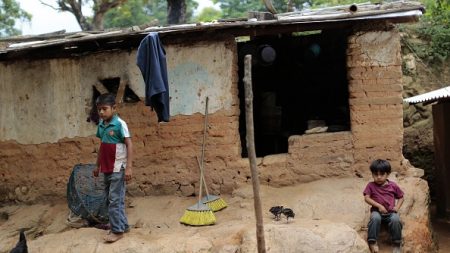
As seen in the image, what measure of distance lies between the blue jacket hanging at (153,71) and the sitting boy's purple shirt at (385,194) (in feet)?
7.70

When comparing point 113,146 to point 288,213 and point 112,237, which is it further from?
point 288,213

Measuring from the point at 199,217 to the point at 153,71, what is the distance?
5.56ft

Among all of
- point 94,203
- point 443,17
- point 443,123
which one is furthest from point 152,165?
point 443,17

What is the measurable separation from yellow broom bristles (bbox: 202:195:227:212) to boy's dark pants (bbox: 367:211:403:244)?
1.75 m

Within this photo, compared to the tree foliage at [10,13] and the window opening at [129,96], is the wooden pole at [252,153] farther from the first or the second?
the tree foliage at [10,13]

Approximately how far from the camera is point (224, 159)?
623 cm

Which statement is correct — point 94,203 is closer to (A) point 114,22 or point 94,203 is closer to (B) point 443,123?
(B) point 443,123

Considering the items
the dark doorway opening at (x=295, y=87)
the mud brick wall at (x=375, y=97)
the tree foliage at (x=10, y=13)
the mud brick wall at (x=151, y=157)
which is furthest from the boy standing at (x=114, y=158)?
the tree foliage at (x=10, y=13)

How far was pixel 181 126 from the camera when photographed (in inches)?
248

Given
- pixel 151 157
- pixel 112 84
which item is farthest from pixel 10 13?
pixel 151 157

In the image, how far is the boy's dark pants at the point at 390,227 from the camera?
16.4 feet

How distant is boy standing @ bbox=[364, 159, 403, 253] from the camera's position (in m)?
5.01

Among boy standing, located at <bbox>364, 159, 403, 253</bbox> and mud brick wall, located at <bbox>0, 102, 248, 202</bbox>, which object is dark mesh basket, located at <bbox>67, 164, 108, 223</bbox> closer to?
mud brick wall, located at <bbox>0, 102, 248, 202</bbox>

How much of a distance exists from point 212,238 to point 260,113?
12.4 ft
